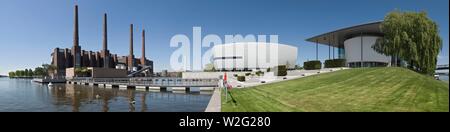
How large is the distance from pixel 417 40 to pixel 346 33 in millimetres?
20578

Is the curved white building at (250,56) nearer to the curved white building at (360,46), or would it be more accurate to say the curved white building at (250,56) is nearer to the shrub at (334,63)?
the curved white building at (360,46)

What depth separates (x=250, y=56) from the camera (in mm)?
99562

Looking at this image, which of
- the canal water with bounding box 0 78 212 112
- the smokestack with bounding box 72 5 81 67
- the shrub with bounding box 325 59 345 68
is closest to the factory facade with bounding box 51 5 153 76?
the smokestack with bounding box 72 5 81 67

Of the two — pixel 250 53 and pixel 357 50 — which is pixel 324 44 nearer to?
pixel 357 50

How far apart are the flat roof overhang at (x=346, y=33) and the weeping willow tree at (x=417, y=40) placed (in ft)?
36.7

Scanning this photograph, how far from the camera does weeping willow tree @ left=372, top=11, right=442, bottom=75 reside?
28.8 metres

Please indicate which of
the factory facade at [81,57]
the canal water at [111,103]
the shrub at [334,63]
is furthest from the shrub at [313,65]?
the factory facade at [81,57]

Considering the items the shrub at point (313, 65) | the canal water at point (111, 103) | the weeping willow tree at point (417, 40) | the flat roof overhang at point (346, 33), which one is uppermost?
the flat roof overhang at point (346, 33)

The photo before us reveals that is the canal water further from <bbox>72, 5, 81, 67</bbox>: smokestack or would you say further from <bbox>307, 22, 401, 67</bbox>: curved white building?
<bbox>72, 5, 81, 67</bbox>: smokestack

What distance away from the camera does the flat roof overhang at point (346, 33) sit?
43.7 metres

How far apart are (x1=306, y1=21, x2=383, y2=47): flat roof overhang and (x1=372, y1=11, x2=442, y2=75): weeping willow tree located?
11.2 meters

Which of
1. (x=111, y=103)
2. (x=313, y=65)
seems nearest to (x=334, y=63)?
(x=313, y=65)
